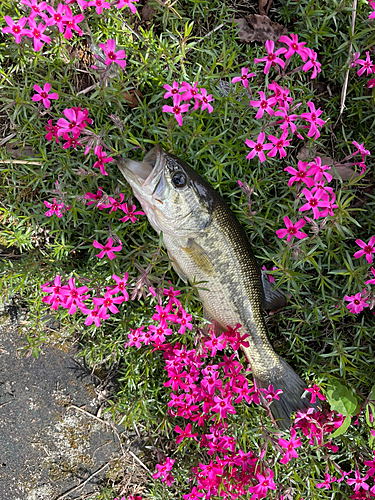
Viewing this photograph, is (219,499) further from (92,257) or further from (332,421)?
(92,257)

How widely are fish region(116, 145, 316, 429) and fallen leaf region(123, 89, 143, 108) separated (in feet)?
2.44

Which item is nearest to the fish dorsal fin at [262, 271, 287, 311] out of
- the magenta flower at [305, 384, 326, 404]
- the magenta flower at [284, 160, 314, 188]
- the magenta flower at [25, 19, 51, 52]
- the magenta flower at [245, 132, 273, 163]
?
the magenta flower at [305, 384, 326, 404]

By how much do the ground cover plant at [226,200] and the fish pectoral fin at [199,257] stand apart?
0.57 ft

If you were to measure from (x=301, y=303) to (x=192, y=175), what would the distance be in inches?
67.9

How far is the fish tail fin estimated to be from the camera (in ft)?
10.5

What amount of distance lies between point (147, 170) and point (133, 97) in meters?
0.94

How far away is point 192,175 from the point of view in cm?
278

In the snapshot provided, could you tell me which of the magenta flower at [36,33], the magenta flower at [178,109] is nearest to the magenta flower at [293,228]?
the magenta flower at [178,109]

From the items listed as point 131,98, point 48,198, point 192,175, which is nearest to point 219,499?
point 192,175

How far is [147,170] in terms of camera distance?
2.75 m

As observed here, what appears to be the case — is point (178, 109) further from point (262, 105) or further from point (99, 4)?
point (99, 4)

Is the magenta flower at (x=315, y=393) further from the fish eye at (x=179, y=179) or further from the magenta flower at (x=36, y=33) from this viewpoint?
the magenta flower at (x=36, y=33)

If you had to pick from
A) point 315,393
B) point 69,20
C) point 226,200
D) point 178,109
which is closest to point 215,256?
point 226,200

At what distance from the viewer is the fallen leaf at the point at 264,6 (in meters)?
3.49
